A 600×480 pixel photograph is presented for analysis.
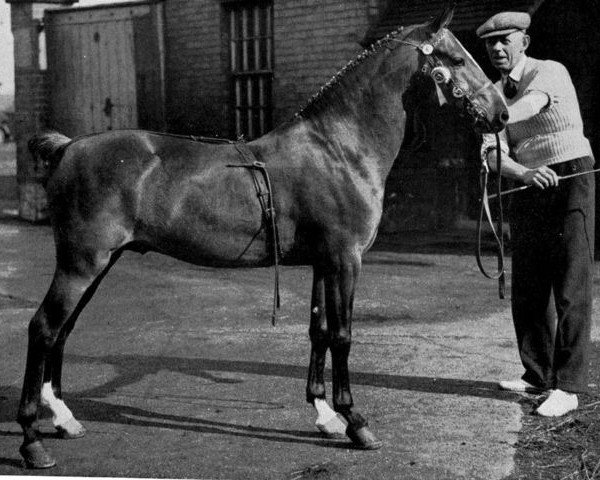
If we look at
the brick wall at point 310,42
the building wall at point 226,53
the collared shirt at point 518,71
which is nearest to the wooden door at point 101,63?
the building wall at point 226,53

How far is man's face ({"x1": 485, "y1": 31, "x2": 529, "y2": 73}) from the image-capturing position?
4.77 m

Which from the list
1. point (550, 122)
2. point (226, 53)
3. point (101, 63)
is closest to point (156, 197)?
point (550, 122)

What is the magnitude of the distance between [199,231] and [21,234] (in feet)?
32.6

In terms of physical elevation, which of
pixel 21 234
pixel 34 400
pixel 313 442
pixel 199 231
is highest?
pixel 199 231

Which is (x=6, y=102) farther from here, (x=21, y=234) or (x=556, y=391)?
(x=556, y=391)

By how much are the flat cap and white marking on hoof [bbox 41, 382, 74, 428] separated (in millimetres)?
3055

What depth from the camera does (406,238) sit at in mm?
12258

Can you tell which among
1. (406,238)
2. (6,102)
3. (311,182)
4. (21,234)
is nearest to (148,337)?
(311,182)

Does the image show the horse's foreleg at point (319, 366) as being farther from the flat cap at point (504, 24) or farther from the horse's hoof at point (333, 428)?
the flat cap at point (504, 24)

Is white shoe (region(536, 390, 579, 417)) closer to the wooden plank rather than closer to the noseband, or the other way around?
the noseband

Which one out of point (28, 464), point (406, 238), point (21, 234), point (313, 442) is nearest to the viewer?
point (28, 464)

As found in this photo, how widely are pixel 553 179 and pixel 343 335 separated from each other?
1.51 metres

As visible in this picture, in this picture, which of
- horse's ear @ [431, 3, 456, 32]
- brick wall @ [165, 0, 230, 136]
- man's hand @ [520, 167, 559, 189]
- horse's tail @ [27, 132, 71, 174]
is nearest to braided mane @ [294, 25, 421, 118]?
horse's ear @ [431, 3, 456, 32]

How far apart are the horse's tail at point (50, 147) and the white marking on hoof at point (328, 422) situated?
184 cm
